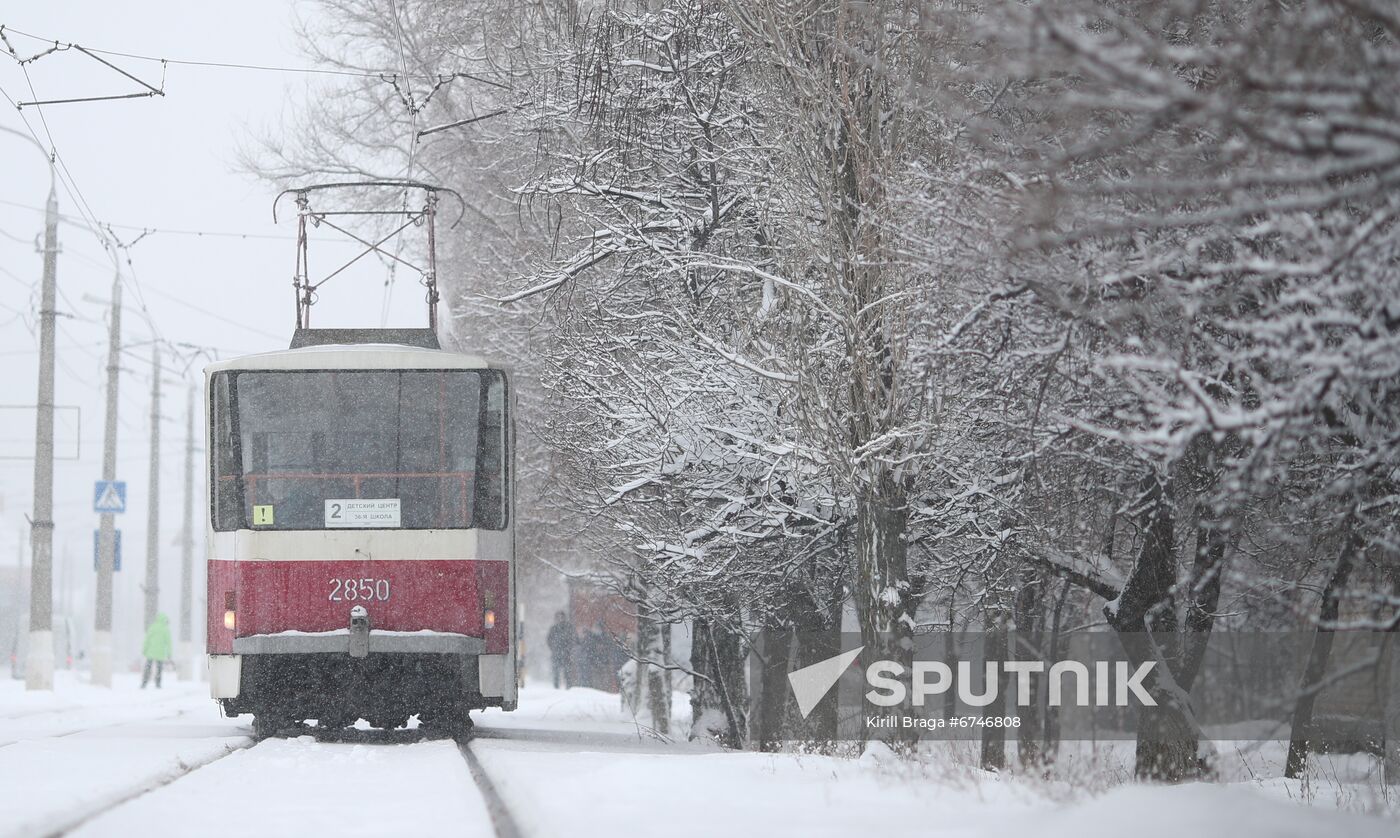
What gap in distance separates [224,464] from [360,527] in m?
1.30

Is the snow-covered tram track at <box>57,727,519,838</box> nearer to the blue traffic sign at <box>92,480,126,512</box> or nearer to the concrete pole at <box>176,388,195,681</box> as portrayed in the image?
the blue traffic sign at <box>92,480,126,512</box>

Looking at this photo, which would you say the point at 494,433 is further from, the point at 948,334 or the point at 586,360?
the point at 948,334

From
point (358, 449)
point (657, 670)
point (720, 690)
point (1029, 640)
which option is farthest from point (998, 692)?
point (657, 670)

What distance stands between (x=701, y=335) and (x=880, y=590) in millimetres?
2667

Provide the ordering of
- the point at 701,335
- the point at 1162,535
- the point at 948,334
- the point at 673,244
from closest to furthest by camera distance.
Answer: the point at 948,334 → the point at 1162,535 → the point at 701,335 → the point at 673,244

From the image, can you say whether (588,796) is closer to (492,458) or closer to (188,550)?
(492,458)

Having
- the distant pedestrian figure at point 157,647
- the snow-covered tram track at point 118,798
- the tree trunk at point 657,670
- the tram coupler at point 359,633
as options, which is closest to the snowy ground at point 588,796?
the snow-covered tram track at point 118,798

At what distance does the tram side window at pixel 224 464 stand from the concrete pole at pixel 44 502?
16325mm

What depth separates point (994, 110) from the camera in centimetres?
1160

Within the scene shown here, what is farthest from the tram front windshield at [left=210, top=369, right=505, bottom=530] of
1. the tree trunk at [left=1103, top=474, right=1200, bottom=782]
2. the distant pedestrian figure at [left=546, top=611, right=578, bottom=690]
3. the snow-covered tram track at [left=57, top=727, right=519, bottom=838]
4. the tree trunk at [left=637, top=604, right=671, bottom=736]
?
the distant pedestrian figure at [left=546, top=611, right=578, bottom=690]

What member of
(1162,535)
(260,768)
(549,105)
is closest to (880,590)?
(1162,535)

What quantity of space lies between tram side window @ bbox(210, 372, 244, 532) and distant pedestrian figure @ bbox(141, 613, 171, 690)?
80.1 ft

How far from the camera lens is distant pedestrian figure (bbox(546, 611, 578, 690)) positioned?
4047 cm

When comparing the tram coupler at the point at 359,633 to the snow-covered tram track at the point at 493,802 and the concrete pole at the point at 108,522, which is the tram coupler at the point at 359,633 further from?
the concrete pole at the point at 108,522
